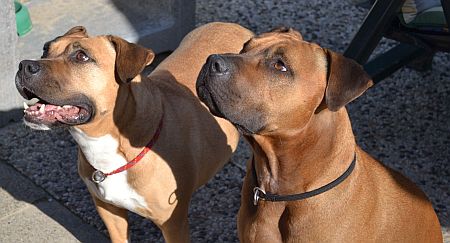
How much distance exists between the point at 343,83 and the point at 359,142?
2.46m

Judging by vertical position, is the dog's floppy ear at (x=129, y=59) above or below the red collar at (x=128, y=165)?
above

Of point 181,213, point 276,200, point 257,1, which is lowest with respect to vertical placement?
point 257,1

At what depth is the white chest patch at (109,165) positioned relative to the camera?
4121mm

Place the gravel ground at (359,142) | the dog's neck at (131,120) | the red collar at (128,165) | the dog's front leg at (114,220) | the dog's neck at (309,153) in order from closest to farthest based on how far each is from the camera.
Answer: the dog's neck at (309,153), the dog's neck at (131,120), the red collar at (128,165), the dog's front leg at (114,220), the gravel ground at (359,142)

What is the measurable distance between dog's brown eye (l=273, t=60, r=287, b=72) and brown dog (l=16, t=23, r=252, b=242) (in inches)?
30.2

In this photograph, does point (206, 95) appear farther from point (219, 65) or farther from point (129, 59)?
point (129, 59)

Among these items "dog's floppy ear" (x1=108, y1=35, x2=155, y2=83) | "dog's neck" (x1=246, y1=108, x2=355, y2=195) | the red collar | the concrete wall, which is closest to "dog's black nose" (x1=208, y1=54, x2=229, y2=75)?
"dog's neck" (x1=246, y1=108, x2=355, y2=195)

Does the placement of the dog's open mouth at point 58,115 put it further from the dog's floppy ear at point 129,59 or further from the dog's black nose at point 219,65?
the dog's black nose at point 219,65

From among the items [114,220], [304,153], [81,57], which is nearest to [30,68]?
[81,57]

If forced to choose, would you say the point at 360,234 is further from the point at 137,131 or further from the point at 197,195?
the point at 197,195

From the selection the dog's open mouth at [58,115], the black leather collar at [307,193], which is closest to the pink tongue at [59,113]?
the dog's open mouth at [58,115]

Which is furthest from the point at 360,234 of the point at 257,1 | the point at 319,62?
the point at 257,1

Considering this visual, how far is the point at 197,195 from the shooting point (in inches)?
207

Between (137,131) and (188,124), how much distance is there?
1.32 feet
